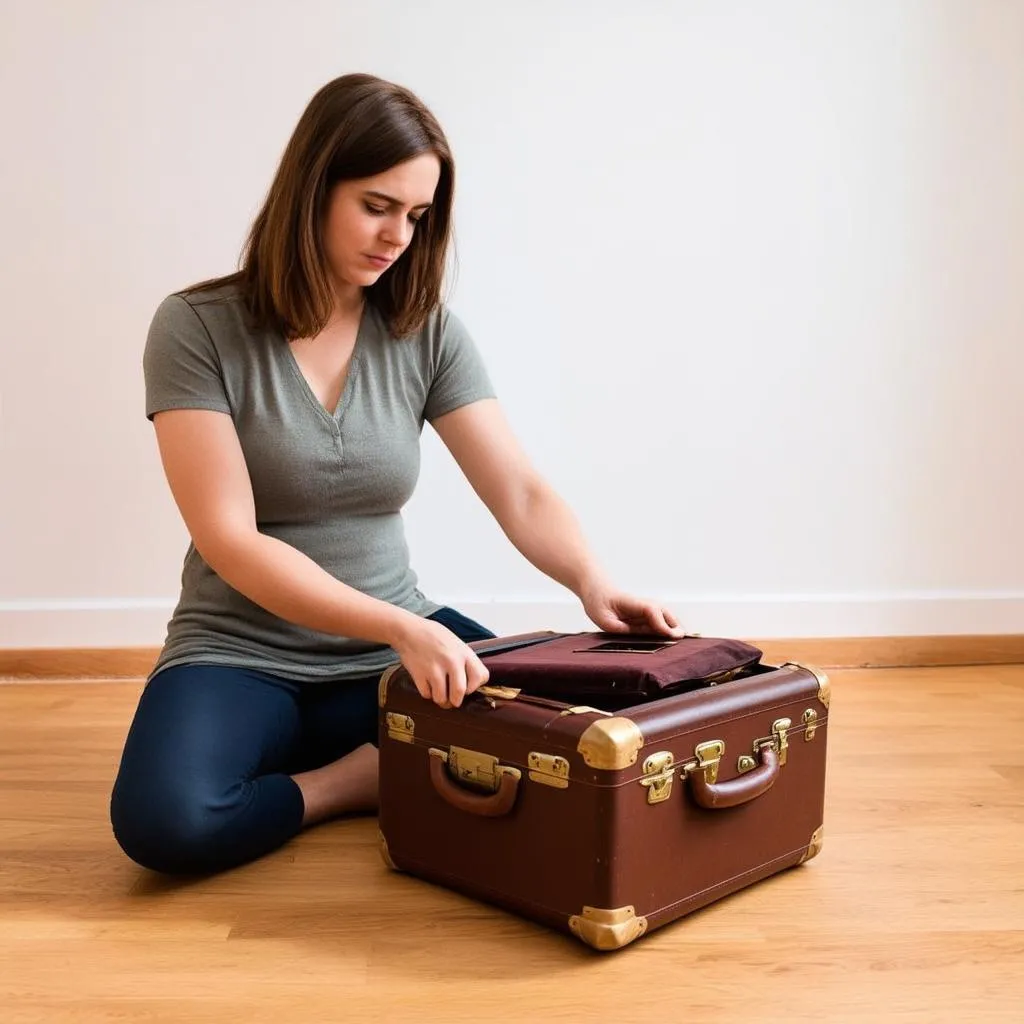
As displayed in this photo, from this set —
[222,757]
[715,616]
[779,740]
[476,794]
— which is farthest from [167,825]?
[715,616]

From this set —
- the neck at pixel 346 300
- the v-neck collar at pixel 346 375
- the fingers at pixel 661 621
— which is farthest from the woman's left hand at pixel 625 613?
the neck at pixel 346 300

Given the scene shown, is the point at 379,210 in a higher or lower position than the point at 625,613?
higher

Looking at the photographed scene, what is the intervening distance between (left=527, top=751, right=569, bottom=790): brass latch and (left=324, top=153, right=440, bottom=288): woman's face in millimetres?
741

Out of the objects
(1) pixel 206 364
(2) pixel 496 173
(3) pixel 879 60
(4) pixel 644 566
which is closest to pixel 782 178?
(3) pixel 879 60

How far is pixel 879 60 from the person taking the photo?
304 cm

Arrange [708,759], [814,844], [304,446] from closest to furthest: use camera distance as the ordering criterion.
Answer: [708,759] < [814,844] < [304,446]

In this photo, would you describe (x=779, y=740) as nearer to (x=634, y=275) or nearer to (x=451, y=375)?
(x=451, y=375)

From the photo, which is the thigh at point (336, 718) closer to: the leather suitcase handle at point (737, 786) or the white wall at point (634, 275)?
the leather suitcase handle at point (737, 786)

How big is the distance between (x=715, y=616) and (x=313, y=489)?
149 cm

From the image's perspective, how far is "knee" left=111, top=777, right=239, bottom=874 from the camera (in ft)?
5.36

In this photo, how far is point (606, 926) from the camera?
4.72ft

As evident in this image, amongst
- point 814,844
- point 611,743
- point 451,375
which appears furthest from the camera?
point 451,375

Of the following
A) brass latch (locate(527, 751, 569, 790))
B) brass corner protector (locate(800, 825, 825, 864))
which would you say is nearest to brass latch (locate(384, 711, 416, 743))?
brass latch (locate(527, 751, 569, 790))

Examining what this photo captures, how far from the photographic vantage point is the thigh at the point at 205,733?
1.67m
